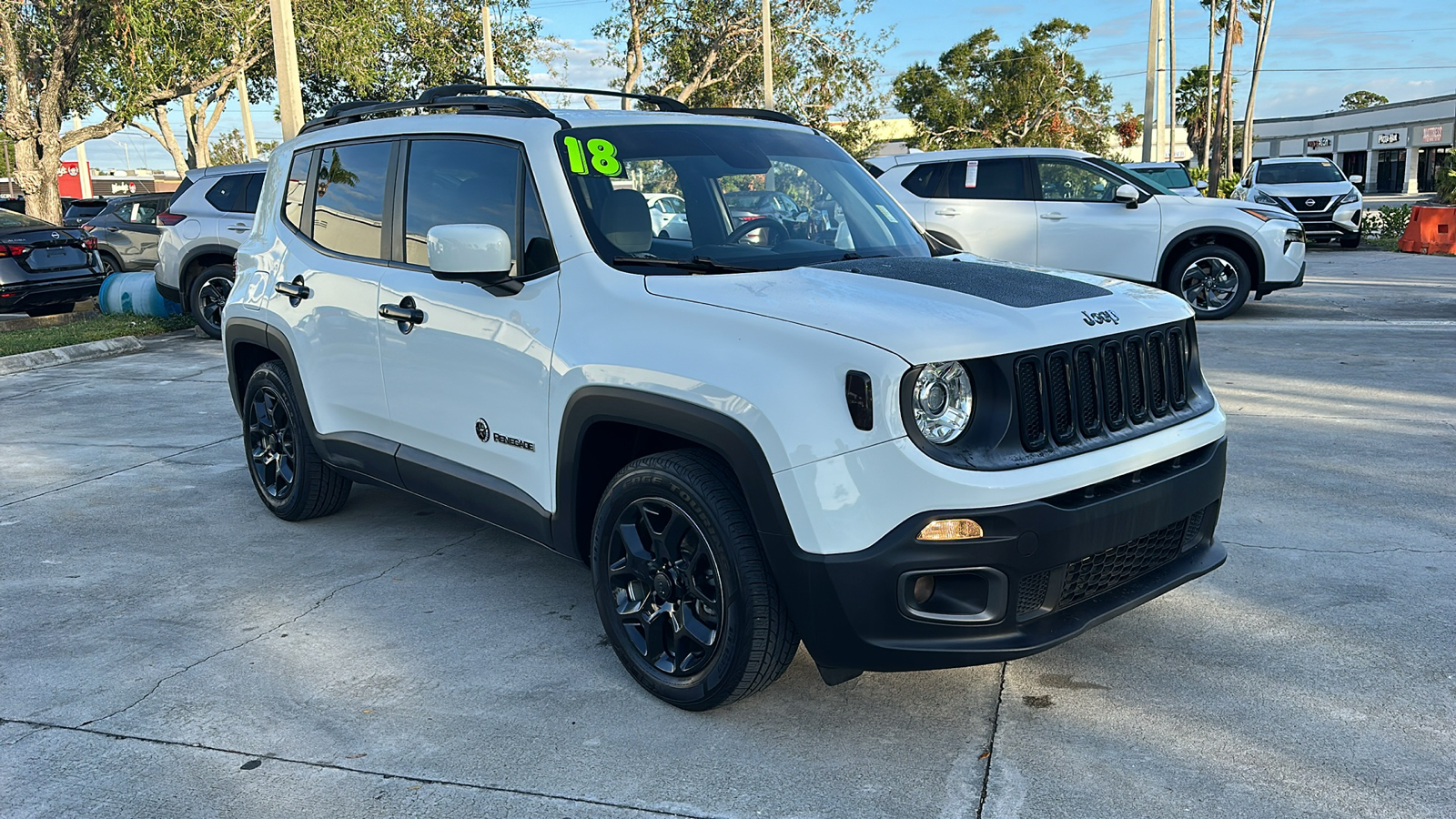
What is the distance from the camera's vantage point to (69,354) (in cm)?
1149

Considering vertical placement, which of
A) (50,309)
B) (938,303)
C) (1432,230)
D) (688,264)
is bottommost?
(50,309)

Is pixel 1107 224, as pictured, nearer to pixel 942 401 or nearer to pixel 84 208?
pixel 942 401

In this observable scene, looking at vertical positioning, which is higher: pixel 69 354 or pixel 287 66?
pixel 287 66

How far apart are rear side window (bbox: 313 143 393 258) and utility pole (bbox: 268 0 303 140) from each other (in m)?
8.87

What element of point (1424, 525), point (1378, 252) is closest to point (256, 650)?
point (1424, 525)

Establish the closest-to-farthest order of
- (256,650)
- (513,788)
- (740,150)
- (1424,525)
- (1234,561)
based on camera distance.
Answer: (513,788), (256,650), (740,150), (1234,561), (1424,525)

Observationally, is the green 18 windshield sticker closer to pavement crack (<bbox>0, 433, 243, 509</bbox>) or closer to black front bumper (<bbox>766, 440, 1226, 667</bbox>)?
black front bumper (<bbox>766, 440, 1226, 667</bbox>)

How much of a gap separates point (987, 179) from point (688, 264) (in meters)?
9.25

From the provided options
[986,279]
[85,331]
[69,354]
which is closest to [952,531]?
[986,279]

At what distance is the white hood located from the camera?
303 centimetres

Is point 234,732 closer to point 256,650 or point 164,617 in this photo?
point 256,650

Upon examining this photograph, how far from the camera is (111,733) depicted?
11.4 ft

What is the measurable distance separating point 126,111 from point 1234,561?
21346 millimetres

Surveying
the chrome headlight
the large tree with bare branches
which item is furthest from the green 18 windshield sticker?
the large tree with bare branches
